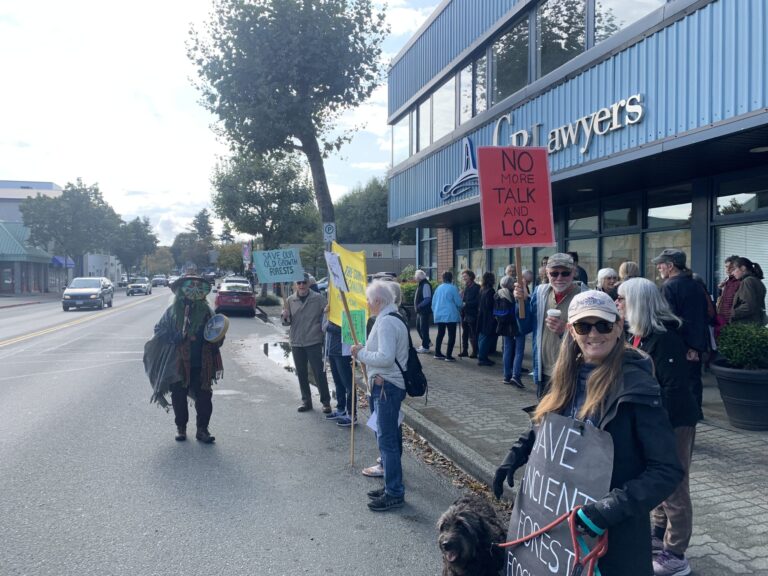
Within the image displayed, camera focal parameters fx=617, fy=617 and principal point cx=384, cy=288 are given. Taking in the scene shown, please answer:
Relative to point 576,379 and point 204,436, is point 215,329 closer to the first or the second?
point 204,436

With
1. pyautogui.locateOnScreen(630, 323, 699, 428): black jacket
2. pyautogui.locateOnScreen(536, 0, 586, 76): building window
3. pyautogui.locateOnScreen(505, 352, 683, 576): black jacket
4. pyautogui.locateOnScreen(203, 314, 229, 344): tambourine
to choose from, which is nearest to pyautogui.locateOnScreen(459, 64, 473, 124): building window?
pyautogui.locateOnScreen(536, 0, 586, 76): building window

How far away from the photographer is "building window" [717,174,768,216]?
8234mm

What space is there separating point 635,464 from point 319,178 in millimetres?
14226

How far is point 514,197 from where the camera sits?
225 inches

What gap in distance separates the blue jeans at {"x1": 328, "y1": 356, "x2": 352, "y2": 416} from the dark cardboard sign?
5173 mm

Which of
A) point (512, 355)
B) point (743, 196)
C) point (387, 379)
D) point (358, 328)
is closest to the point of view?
point (387, 379)

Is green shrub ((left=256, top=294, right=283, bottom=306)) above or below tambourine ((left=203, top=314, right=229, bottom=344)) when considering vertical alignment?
below

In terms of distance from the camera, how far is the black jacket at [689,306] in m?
5.07

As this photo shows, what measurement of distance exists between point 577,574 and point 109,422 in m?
6.52

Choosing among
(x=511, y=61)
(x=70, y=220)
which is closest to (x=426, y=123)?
(x=511, y=61)

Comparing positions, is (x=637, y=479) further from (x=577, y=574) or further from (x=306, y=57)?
(x=306, y=57)

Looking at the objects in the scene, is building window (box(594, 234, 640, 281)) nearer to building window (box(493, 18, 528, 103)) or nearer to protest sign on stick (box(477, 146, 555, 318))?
building window (box(493, 18, 528, 103))

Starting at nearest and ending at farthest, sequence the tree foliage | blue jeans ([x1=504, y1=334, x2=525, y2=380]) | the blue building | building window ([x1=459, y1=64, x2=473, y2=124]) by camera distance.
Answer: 1. the blue building
2. blue jeans ([x1=504, y1=334, x2=525, y2=380])
3. building window ([x1=459, y1=64, x2=473, y2=124])
4. the tree foliage

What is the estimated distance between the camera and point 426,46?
677 inches
